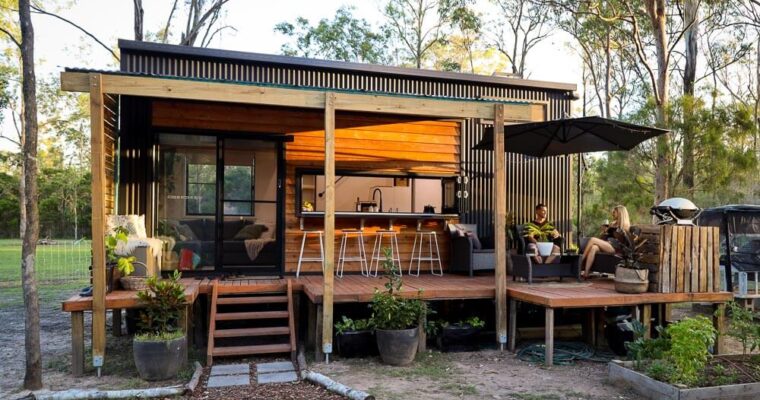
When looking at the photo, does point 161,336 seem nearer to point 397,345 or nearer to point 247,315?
point 247,315

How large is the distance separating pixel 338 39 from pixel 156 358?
65.7 ft

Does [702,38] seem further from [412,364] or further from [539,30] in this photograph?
[412,364]

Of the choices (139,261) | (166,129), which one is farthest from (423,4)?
(139,261)

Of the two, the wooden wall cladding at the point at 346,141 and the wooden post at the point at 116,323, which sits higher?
the wooden wall cladding at the point at 346,141

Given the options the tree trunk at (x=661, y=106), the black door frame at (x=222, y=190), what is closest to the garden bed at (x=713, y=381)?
the black door frame at (x=222, y=190)

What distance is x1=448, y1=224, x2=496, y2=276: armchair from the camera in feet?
22.5

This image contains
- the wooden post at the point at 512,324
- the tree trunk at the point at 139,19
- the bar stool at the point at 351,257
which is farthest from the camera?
the tree trunk at the point at 139,19

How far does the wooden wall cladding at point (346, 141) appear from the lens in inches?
256

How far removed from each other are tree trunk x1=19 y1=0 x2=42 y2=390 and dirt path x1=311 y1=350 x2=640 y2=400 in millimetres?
2210

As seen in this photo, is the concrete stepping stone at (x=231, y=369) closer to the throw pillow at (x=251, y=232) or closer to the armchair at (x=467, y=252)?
the throw pillow at (x=251, y=232)

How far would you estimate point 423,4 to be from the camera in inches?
907

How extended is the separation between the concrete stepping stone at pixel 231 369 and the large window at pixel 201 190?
2177 millimetres

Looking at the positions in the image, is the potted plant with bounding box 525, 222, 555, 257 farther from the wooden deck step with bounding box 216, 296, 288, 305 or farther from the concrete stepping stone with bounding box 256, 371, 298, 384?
the concrete stepping stone with bounding box 256, 371, 298, 384

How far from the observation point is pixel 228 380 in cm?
441
